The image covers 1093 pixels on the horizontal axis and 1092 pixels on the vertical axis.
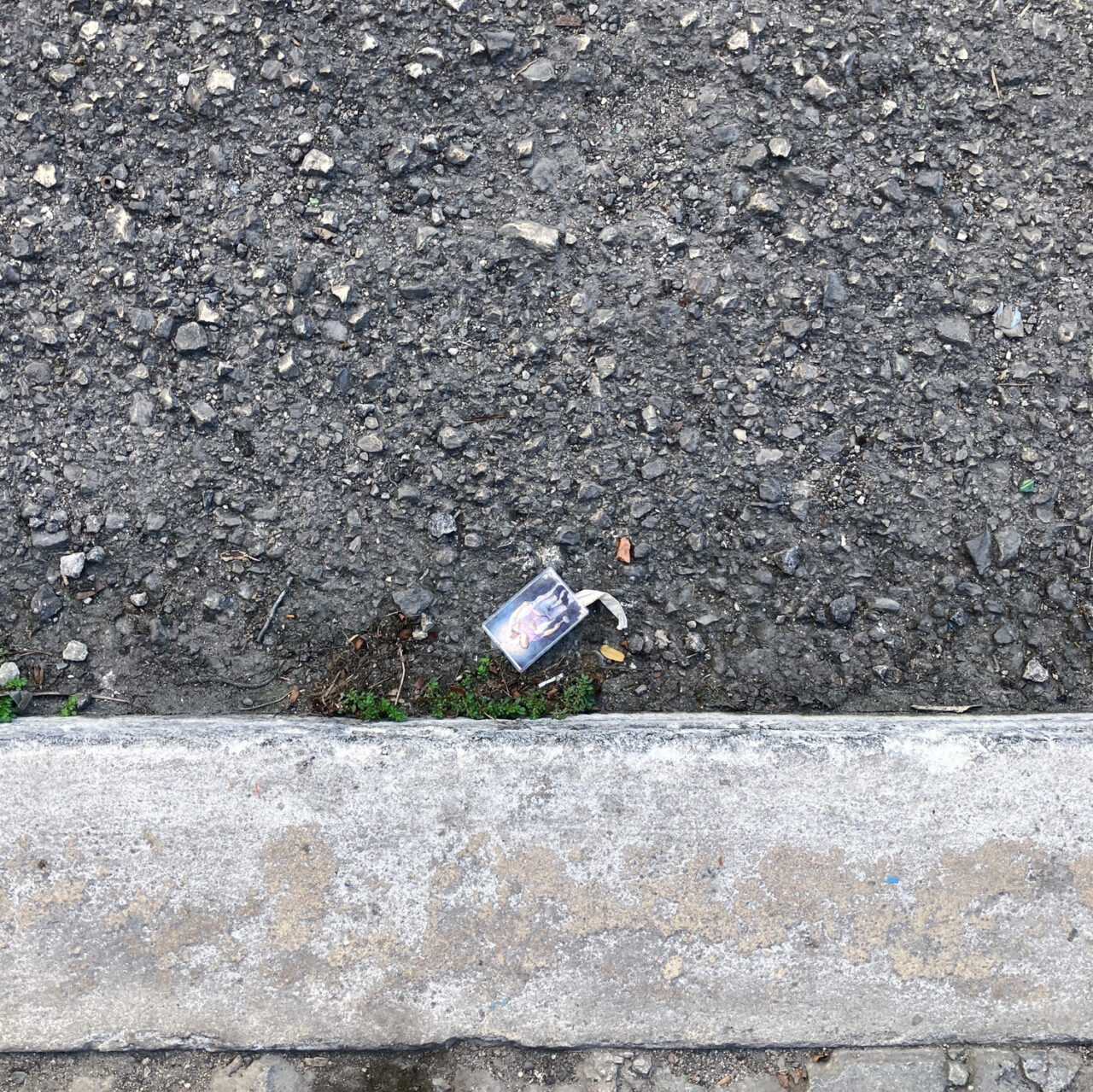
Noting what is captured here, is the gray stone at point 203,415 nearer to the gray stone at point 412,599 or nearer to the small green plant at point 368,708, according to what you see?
the gray stone at point 412,599

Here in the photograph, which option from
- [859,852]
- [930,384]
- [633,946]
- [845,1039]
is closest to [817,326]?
[930,384]

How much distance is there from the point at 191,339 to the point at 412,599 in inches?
38.9

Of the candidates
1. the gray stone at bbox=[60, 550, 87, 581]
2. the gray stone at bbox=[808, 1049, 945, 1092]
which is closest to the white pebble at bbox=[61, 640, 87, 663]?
the gray stone at bbox=[60, 550, 87, 581]

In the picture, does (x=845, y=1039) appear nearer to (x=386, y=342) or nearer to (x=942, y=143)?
(x=386, y=342)

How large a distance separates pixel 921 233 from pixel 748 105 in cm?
65

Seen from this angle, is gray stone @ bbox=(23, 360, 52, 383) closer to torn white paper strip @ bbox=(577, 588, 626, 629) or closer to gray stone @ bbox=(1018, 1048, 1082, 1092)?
torn white paper strip @ bbox=(577, 588, 626, 629)

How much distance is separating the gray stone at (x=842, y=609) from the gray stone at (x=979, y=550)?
381 mm

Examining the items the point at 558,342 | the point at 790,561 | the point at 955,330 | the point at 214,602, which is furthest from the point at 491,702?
the point at 955,330

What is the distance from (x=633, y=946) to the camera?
6.91ft

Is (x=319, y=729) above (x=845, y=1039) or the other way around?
above

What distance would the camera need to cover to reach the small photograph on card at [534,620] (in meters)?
2.36

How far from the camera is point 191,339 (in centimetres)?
236

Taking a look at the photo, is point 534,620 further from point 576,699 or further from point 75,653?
point 75,653

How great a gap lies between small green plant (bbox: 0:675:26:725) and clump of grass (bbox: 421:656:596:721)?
1.14m
